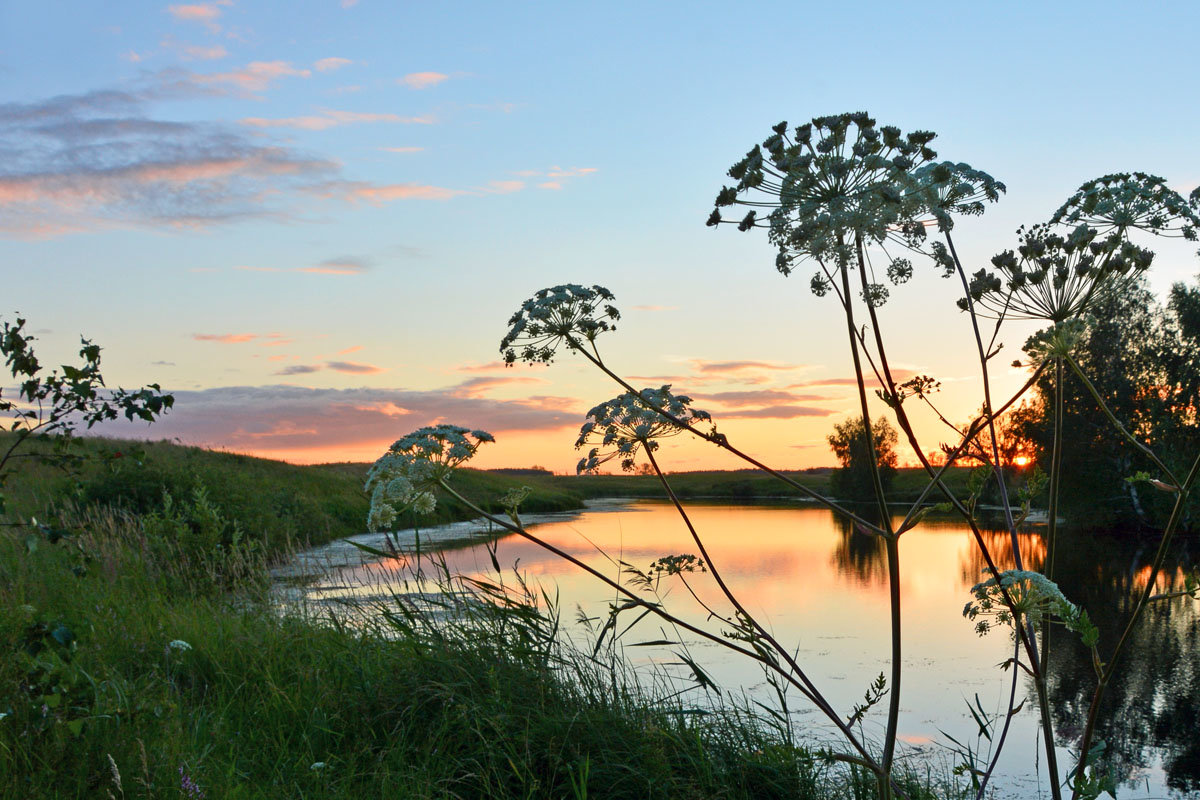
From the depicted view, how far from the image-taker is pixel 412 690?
15.8ft

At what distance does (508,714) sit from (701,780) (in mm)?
1005

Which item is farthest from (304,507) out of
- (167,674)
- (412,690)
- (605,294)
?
(605,294)

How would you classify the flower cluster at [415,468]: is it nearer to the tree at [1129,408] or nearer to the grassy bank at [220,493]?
the grassy bank at [220,493]

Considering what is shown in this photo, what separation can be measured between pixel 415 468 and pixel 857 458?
149 ft

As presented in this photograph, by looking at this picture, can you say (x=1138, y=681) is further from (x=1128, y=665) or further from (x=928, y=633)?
(x=928, y=633)

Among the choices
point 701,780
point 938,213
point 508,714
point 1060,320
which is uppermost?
point 938,213

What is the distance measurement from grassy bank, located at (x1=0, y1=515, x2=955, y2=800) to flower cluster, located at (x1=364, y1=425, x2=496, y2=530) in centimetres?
120

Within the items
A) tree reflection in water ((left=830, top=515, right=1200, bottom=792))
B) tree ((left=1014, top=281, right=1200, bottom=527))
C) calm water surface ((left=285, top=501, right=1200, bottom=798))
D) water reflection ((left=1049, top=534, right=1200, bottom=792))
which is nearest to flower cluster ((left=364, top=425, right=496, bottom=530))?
calm water surface ((left=285, top=501, right=1200, bottom=798))

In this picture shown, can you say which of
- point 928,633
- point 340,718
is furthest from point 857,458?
point 340,718

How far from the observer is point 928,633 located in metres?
12.4

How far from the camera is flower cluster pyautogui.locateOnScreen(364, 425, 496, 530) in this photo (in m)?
3.60

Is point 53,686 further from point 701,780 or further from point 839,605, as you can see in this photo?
point 839,605

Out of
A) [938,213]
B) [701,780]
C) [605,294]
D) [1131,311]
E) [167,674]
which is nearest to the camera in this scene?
[938,213]

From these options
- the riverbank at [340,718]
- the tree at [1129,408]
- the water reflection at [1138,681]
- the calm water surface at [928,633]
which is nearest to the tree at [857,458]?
the tree at [1129,408]
